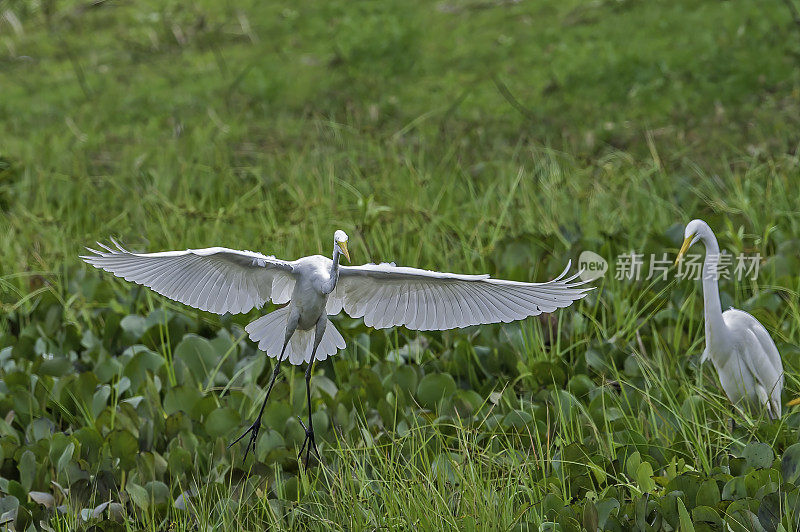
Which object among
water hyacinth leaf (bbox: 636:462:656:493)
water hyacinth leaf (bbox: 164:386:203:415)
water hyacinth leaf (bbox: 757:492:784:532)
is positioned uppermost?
water hyacinth leaf (bbox: 164:386:203:415)

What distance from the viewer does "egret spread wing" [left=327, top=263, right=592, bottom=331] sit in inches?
72.2

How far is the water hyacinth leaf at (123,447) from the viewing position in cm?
313

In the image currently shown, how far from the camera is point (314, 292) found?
6.22 ft

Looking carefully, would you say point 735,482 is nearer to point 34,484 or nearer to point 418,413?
point 418,413

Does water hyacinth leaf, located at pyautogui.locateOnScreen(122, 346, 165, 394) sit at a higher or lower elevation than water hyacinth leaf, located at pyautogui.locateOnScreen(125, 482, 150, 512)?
higher

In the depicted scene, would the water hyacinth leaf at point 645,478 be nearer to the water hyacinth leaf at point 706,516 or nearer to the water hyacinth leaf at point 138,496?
the water hyacinth leaf at point 706,516

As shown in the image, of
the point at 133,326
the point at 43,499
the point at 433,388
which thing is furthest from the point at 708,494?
the point at 133,326

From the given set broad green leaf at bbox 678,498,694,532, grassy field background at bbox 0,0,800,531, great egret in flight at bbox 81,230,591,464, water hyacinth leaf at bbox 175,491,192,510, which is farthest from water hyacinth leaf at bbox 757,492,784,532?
water hyacinth leaf at bbox 175,491,192,510

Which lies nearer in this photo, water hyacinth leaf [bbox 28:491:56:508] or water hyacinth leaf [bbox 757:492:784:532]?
water hyacinth leaf [bbox 757:492:784:532]

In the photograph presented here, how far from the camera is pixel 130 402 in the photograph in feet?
11.2

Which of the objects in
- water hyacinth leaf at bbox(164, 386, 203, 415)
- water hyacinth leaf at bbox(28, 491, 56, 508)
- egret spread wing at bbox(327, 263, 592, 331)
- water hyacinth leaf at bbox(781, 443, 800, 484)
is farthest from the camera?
water hyacinth leaf at bbox(164, 386, 203, 415)

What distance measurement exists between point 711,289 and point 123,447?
1.99 meters

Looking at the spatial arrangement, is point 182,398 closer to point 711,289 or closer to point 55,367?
point 55,367

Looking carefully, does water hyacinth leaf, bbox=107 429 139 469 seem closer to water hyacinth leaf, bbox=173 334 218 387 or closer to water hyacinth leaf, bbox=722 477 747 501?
water hyacinth leaf, bbox=173 334 218 387
